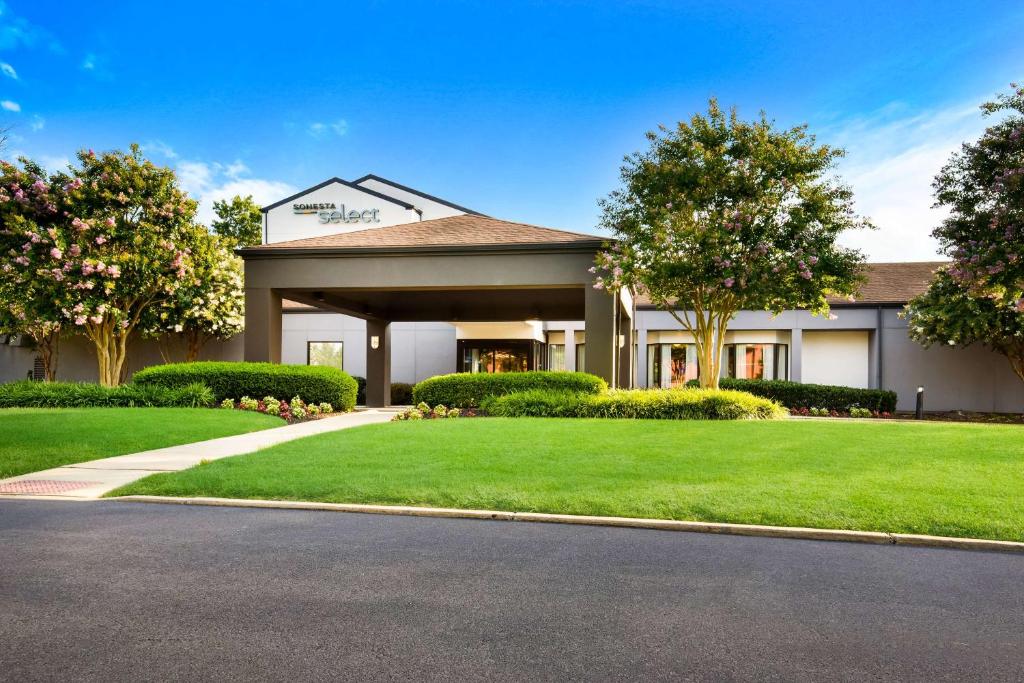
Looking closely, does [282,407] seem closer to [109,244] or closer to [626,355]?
[109,244]

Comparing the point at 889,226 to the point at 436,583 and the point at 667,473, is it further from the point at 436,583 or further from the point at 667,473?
the point at 436,583

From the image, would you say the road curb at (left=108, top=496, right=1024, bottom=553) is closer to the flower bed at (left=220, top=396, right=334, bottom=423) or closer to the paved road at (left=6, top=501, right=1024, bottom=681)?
the paved road at (left=6, top=501, right=1024, bottom=681)

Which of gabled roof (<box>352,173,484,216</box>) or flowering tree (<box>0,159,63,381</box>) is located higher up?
gabled roof (<box>352,173,484,216</box>)

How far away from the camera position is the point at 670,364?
29281 millimetres

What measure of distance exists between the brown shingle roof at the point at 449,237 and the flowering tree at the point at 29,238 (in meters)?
6.98

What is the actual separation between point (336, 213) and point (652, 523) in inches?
1401

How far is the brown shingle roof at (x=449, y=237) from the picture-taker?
17594mm

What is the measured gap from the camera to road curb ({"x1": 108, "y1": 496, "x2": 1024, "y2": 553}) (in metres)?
5.75

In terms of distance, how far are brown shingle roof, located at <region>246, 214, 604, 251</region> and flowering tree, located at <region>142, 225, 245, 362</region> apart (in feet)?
21.4

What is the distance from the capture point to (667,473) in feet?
27.5

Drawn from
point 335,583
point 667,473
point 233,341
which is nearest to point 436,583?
point 335,583

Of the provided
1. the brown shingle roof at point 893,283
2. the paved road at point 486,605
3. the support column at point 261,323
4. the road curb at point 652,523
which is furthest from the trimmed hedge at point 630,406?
the brown shingle roof at point 893,283

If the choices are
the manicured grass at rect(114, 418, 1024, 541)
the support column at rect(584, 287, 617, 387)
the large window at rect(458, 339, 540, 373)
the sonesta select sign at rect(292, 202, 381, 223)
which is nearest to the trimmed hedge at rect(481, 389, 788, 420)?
the support column at rect(584, 287, 617, 387)

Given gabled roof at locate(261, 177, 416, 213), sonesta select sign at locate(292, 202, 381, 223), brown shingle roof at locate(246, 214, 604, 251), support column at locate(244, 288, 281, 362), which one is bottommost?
support column at locate(244, 288, 281, 362)
